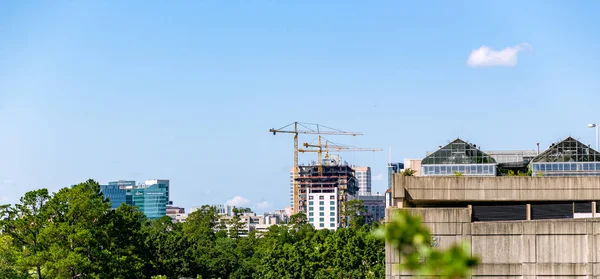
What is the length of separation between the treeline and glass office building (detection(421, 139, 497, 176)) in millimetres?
14362

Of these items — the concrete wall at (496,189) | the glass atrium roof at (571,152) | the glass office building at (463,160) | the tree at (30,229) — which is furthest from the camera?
the glass office building at (463,160)

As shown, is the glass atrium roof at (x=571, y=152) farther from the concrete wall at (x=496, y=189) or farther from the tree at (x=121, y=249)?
the concrete wall at (x=496, y=189)

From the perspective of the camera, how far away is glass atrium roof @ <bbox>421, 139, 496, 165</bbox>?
408 ft

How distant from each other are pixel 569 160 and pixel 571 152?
115 cm

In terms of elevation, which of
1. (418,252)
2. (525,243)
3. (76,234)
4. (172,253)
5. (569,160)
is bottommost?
(172,253)

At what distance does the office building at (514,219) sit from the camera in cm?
3041

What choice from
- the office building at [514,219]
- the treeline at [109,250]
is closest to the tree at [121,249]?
the treeline at [109,250]

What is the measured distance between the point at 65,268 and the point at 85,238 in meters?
4.15

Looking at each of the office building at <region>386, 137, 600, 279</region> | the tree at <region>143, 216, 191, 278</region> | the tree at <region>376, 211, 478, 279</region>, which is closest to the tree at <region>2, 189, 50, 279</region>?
the tree at <region>143, 216, 191, 278</region>

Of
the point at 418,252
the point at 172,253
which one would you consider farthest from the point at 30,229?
the point at 418,252

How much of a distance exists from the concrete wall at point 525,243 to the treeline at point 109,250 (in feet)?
172

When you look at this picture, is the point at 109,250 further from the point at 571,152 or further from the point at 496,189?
the point at 496,189

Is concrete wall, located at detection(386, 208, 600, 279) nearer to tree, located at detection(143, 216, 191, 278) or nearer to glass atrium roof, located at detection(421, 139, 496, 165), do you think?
tree, located at detection(143, 216, 191, 278)

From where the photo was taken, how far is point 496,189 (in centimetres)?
3269
